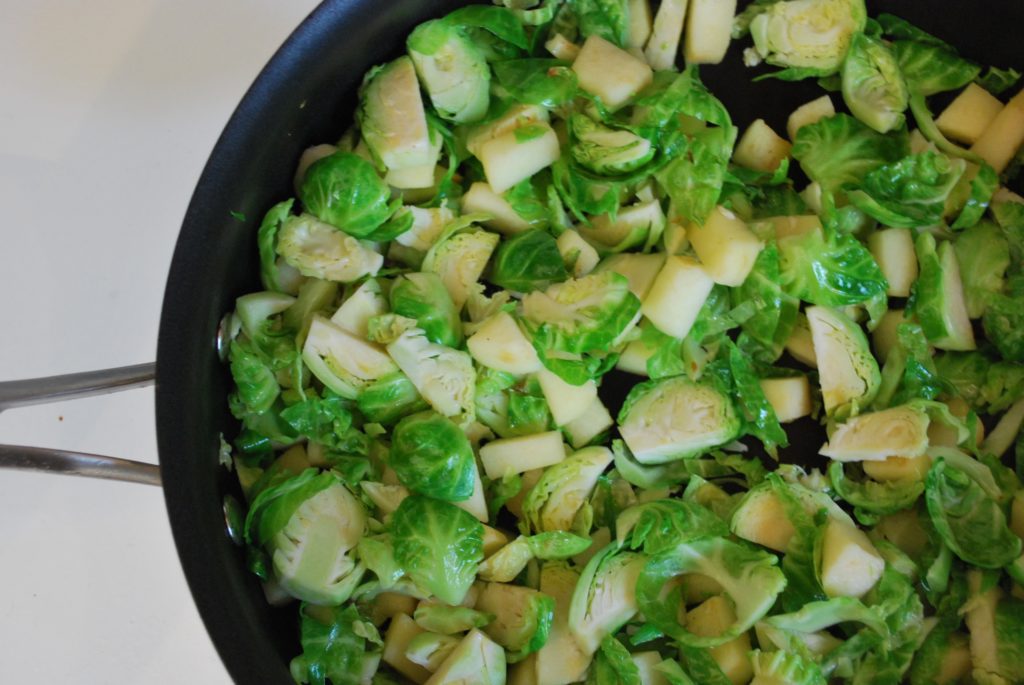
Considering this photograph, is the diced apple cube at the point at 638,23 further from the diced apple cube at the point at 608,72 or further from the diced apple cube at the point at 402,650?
the diced apple cube at the point at 402,650

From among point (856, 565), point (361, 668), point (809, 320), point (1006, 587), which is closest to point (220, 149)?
point (361, 668)

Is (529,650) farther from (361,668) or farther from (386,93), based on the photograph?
(386,93)

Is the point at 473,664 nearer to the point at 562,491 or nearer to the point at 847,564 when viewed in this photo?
the point at 562,491

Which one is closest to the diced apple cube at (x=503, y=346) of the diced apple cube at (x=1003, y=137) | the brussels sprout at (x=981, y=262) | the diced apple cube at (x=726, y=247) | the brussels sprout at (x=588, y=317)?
the brussels sprout at (x=588, y=317)

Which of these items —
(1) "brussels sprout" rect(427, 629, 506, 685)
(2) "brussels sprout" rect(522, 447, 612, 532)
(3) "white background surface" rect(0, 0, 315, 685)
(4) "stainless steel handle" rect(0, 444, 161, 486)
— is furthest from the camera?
(3) "white background surface" rect(0, 0, 315, 685)

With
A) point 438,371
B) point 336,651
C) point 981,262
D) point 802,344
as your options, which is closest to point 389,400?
point 438,371

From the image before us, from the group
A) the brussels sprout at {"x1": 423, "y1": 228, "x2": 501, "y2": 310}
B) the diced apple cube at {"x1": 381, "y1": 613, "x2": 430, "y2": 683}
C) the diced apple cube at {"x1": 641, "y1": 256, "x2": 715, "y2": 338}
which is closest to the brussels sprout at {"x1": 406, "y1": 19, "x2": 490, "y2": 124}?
the brussels sprout at {"x1": 423, "y1": 228, "x2": 501, "y2": 310}

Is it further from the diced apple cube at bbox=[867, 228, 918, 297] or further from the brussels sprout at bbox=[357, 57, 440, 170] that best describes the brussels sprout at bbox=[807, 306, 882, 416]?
the brussels sprout at bbox=[357, 57, 440, 170]
